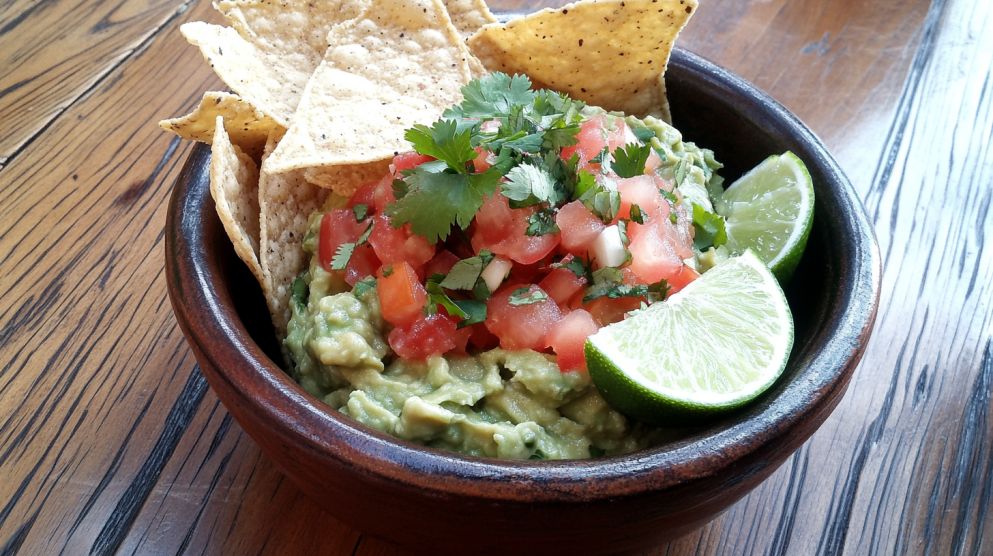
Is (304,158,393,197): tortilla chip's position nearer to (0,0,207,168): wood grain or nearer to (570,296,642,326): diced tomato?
(570,296,642,326): diced tomato

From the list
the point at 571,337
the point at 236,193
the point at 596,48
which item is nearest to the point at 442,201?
the point at 571,337

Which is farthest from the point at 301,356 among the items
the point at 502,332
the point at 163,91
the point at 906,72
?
the point at 906,72

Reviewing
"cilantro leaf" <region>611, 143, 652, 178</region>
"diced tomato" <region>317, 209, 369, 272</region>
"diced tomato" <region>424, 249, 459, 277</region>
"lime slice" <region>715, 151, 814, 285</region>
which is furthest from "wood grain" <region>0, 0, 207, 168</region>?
"lime slice" <region>715, 151, 814, 285</region>

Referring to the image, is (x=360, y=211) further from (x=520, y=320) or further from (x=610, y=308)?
Answer: (x=610, y=308)

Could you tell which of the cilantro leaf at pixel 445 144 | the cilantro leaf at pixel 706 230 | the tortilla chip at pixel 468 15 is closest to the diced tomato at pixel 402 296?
the cilantro leaf at pixel 445 144

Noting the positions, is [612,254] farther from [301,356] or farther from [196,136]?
[196,136]
